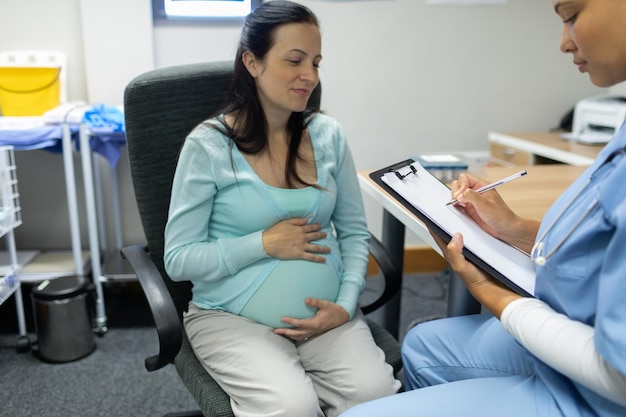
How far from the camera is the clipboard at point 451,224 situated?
0.93m

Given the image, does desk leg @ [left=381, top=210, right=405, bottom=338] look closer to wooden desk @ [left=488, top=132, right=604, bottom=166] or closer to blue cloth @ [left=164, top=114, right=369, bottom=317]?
blue cloth @ [left=164, top=114, right=369, bottom=317]

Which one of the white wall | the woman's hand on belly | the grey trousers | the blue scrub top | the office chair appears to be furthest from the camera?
the white wall

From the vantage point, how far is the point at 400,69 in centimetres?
256

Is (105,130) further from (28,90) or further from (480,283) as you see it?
(480,283)

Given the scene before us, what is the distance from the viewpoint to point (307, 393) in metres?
1.08

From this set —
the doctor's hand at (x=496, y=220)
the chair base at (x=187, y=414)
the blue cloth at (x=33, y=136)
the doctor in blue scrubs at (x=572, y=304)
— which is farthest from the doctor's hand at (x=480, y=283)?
the blue cloth at (x=33, y=136)

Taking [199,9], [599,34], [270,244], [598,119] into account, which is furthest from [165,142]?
[598,119]

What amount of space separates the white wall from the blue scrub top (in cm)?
174

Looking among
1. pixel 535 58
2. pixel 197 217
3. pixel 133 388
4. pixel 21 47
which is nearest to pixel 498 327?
pixel 197 217

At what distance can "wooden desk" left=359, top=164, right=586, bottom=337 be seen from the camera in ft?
4.25

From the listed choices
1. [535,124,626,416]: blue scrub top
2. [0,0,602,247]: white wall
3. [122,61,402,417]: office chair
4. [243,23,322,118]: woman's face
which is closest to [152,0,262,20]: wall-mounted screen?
[0,0,602,247]: white wall

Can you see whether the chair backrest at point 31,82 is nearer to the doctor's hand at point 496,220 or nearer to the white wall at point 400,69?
the white wall at point 400,69

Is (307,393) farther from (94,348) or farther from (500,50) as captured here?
(500,50)

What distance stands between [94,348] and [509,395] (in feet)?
5.50
